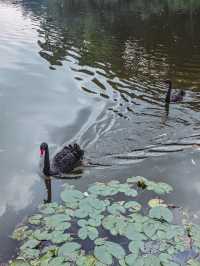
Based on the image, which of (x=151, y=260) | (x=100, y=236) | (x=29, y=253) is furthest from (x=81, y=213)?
(x=151, y=260)

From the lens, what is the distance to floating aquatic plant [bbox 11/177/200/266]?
6.71 metres

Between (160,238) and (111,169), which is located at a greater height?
(160,238)

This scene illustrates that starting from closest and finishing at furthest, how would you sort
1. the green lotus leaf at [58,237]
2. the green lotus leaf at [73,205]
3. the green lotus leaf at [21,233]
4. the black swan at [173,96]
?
the green lotus leaf at [58,237]
the green lotus leaf at [21,233]
the green lotus leaf at [73,205]
the black swan at [173,96]

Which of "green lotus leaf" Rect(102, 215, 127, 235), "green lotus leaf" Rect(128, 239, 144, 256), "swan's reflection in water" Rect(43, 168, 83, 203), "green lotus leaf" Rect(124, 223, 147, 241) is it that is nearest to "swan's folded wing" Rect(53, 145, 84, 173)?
"swan's reflection in water" Rect(43, 168, 83, 203)

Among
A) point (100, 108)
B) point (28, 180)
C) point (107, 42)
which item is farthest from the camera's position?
point (107, 42)

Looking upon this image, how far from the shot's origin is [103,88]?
1827 cm

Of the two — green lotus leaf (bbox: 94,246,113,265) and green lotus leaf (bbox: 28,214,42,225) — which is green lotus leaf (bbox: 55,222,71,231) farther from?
green lotus leaf (bbox: 94,246,113,265)

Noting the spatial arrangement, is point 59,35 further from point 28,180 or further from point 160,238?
point 160,238

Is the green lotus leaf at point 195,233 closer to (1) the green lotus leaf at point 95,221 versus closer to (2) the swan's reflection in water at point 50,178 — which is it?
(1) the green lotus leaf at point 95,221

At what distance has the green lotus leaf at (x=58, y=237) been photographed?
23.4 feet

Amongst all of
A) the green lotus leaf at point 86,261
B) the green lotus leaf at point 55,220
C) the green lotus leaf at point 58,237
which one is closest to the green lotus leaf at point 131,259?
the green lotus leaf at point 86,261

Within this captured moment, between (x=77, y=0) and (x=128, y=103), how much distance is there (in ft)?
149

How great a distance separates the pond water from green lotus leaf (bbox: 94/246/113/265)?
1.88 m

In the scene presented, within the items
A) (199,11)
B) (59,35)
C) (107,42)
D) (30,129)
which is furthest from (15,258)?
(199,11)
